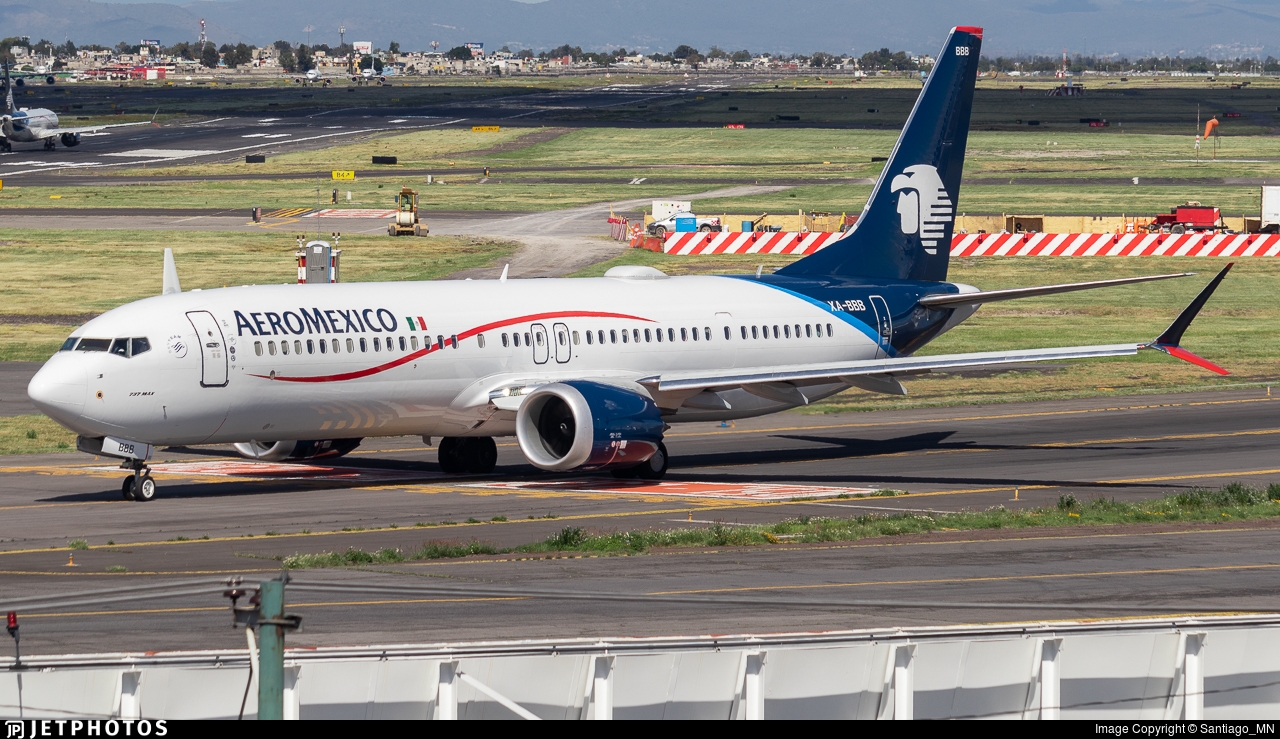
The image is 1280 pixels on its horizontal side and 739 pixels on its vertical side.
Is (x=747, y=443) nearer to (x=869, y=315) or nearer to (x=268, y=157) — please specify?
(x=869, y=315)

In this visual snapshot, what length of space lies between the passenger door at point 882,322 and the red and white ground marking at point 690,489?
328 inches

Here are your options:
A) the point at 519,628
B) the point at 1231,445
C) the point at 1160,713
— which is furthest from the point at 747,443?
the point at 1160,713

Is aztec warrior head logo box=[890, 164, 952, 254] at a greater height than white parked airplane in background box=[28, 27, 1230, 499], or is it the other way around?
aztec warrior head logo box=[890, 164, 952, 254]

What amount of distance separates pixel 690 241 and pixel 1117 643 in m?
76.4

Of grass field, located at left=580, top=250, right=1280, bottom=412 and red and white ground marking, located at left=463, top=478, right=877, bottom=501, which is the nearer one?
red and white ground marking, located at left=463, top=478, right=877, bottom=501

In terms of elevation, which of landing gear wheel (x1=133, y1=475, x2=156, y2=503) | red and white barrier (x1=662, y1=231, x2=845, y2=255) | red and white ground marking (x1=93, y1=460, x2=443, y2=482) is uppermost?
red and white barrier (x1=662, y1=231, x2=845, y2=255)

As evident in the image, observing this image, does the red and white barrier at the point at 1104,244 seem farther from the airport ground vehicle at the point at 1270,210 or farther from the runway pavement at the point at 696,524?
the runway pavement at the point at 696,524

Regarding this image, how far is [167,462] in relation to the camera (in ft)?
149

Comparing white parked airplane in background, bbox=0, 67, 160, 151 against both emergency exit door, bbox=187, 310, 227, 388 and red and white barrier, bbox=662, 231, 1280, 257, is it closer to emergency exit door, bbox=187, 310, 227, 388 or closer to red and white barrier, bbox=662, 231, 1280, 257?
red and white barrier, bbox=662, 231, 1280, 257

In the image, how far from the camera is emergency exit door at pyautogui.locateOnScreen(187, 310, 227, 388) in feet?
121

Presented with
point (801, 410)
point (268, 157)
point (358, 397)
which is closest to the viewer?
point (358, 397)

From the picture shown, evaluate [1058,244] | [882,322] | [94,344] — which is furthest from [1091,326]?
[94,344]

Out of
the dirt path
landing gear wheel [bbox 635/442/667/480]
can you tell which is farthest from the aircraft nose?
the dirt path
